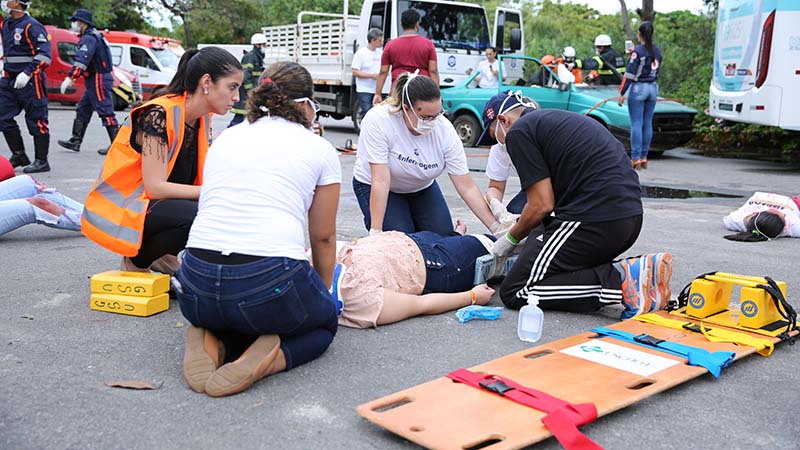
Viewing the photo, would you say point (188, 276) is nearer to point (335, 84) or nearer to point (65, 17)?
point (335, 84)

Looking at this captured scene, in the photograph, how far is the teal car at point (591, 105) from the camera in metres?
11.8

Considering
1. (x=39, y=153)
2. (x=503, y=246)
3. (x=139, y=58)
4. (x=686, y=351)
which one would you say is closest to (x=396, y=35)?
(x=39, y=153)

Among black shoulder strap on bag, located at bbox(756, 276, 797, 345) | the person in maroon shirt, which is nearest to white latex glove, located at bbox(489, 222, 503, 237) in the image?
black shoulder strap on bag, located at bbox(756, 276, 797, 345)

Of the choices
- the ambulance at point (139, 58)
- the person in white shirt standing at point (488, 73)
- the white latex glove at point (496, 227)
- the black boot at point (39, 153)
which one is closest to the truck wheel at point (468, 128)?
the person in white shirt standing at point (488, 73)

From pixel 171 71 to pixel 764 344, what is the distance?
70.8 feet

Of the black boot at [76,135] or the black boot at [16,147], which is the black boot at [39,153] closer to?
the black boot at [16,147]

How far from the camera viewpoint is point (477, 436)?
2.48 m

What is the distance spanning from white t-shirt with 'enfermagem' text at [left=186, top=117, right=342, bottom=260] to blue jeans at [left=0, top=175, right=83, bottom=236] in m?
2.80

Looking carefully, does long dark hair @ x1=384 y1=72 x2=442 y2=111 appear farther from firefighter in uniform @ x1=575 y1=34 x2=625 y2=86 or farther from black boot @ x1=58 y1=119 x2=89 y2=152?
firefighter in uniform @ x1=575 y1=34 x2=625 y2=86

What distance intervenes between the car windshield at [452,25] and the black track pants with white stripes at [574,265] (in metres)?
10.0

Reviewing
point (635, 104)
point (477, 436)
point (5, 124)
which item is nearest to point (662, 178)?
point (635, 104)

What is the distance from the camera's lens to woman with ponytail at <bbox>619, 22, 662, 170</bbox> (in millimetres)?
10398

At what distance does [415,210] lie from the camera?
5258mm

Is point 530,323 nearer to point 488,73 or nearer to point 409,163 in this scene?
point 409,163
